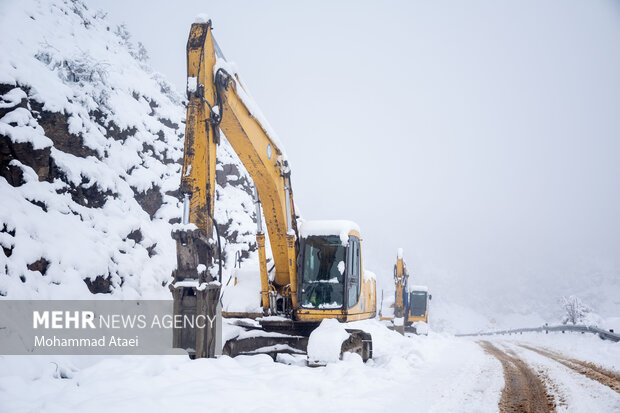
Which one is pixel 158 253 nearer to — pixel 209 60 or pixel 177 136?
pixel 177 136

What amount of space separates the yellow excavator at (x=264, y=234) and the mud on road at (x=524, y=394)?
3.18 metres

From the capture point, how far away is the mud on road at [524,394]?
4.93m

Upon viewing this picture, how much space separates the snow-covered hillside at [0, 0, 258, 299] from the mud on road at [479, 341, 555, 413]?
9.91m

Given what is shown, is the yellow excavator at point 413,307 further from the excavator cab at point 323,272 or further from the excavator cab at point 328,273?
the excavator cab at point 323,272

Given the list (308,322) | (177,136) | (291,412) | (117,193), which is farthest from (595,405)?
(177,136)

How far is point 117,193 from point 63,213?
2.70 meters

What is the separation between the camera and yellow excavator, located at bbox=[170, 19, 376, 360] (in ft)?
17.1

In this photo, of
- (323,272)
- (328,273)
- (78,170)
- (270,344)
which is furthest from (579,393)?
(78,170)

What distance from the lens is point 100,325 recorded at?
32.6 feet

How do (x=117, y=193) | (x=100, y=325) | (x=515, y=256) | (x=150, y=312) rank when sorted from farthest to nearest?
(x=515, y=256) → (x=117, y=193) → (x=150, y=312) → (x=100, y=325)

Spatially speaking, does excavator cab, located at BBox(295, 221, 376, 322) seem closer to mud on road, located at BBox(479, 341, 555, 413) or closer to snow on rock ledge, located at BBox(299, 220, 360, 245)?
snow on rock ledge, located at BBox(299, 220, 360, 245)

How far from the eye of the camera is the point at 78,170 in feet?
39.2

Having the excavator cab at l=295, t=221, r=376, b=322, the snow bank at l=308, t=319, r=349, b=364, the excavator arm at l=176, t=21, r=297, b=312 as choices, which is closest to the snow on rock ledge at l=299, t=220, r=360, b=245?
the excavator cab at l=295, t=221, r=376, b=322

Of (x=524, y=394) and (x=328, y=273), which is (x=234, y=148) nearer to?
(x=328, y=273)
